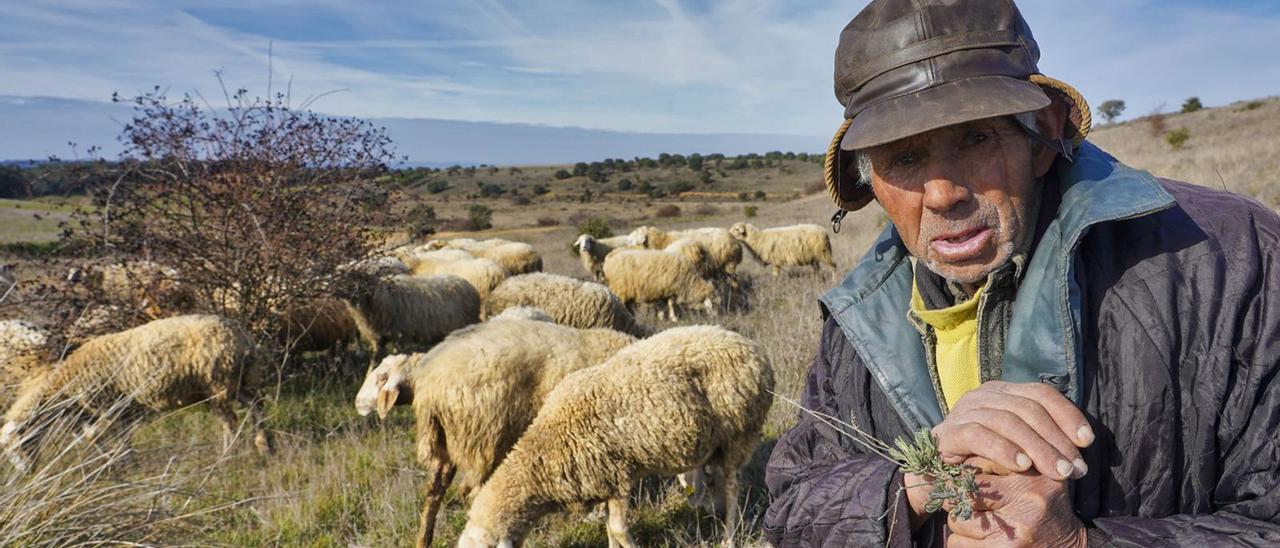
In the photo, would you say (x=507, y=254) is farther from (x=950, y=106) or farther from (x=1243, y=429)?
(x=1243, y=429)

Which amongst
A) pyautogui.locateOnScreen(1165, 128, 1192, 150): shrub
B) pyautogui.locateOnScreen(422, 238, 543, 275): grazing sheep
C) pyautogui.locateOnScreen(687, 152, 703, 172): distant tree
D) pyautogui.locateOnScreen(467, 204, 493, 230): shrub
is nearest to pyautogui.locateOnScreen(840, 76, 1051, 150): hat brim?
pyautogui.locateOnScreen(422, 238, 543, 275): grazing sheep

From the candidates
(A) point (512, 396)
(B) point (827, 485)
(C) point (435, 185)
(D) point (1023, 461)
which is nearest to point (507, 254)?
(A) point (512, 396)

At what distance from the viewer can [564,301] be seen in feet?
31.4

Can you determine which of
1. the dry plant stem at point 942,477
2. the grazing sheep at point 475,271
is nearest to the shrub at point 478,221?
the grazing sheep at point 475,271

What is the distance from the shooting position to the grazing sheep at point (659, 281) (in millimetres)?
14062

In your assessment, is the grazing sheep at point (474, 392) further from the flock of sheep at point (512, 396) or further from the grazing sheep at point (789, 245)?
the grazing sheep at point (789, 245)

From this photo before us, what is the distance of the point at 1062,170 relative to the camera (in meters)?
1.48

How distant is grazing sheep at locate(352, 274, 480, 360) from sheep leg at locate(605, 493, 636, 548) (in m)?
5.82

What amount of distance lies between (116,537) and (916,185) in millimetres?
3845

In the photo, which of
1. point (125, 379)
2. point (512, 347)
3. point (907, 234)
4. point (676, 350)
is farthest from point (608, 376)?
point (125, 379)

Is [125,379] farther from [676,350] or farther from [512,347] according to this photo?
[676,350]

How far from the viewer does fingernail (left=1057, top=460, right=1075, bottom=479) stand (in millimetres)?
1088

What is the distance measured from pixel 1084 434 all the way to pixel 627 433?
342 centimetres

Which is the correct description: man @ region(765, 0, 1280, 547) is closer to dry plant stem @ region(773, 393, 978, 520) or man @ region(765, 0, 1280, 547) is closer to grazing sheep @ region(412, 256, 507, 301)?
dry plant stem @ region(773, 393, 978, 520)
